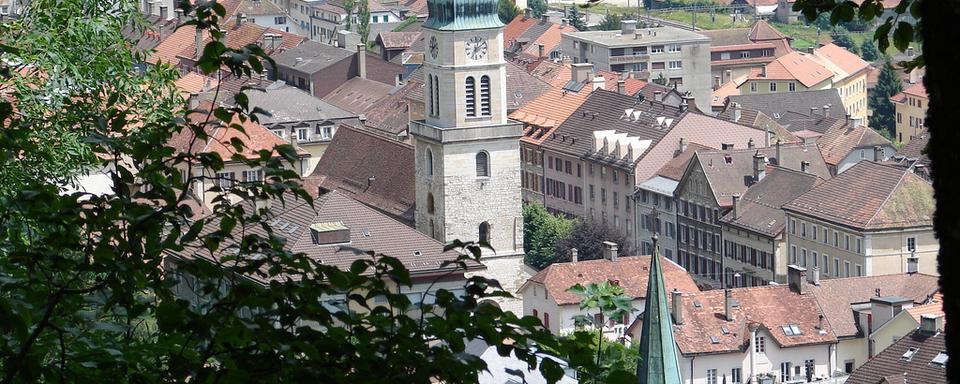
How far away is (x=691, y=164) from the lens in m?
106

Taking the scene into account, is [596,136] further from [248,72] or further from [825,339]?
[248,72]

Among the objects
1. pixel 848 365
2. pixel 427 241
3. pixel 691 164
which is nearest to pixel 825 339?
pixel 848 365

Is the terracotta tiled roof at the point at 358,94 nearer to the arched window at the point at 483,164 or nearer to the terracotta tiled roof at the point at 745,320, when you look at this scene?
the arched window at the point at 483,164

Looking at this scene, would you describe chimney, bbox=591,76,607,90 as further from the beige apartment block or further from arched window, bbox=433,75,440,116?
arched window, bbox=433,75,440,116

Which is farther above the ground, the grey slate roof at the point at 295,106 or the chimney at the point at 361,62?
the grey slate roof at the point at 295,106

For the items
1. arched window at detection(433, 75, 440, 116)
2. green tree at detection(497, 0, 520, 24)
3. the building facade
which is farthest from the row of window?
green tree at detection(497, 0, 520, 24)

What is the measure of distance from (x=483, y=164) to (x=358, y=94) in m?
44.8

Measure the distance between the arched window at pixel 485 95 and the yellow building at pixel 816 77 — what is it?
7558cm

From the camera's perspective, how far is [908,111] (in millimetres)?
156625

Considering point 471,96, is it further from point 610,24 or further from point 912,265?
point 610,24

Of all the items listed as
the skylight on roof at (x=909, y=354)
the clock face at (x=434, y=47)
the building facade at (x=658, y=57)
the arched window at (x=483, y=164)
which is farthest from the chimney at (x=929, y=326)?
the building facade at (x=658, y=57)

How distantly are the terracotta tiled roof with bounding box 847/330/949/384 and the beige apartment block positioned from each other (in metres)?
23.7

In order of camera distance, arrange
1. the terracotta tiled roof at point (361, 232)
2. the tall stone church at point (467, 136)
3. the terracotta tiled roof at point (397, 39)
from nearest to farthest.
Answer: the terracotta tiled roof at point (361, 232)
the tall stone church at point (467, 136)
the terracotta tiled roof at point (397, 39)

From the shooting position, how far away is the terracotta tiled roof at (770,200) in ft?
330
